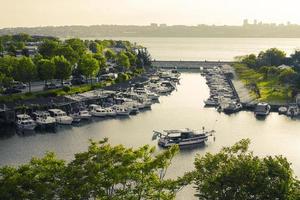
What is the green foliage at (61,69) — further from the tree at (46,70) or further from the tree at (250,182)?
the tree at (250,182)

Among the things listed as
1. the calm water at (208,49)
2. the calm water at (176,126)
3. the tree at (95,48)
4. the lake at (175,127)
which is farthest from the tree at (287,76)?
the calm water at (208,49)

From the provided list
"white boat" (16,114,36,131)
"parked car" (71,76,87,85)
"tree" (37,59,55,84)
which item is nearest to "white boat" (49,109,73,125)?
"white boat" (16,114,36,131)

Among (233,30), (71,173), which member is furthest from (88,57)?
(233,30)

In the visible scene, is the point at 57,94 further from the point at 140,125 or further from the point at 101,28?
the point at 101,28

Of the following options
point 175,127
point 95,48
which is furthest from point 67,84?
point 95,48

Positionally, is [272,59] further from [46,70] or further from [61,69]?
[46,70]

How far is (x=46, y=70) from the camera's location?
3091 centimetres

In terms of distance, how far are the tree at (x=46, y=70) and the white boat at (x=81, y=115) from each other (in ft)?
18.1

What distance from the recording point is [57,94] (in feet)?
97.4

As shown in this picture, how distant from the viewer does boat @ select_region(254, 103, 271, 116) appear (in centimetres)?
2818

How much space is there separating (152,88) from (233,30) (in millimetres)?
133152

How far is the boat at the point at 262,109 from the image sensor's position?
92.5 ft

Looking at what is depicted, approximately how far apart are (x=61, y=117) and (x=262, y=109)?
38.4 ft

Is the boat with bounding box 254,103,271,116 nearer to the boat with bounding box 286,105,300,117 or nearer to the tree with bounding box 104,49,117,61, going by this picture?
the boat with bounding box 286,105,300,117
